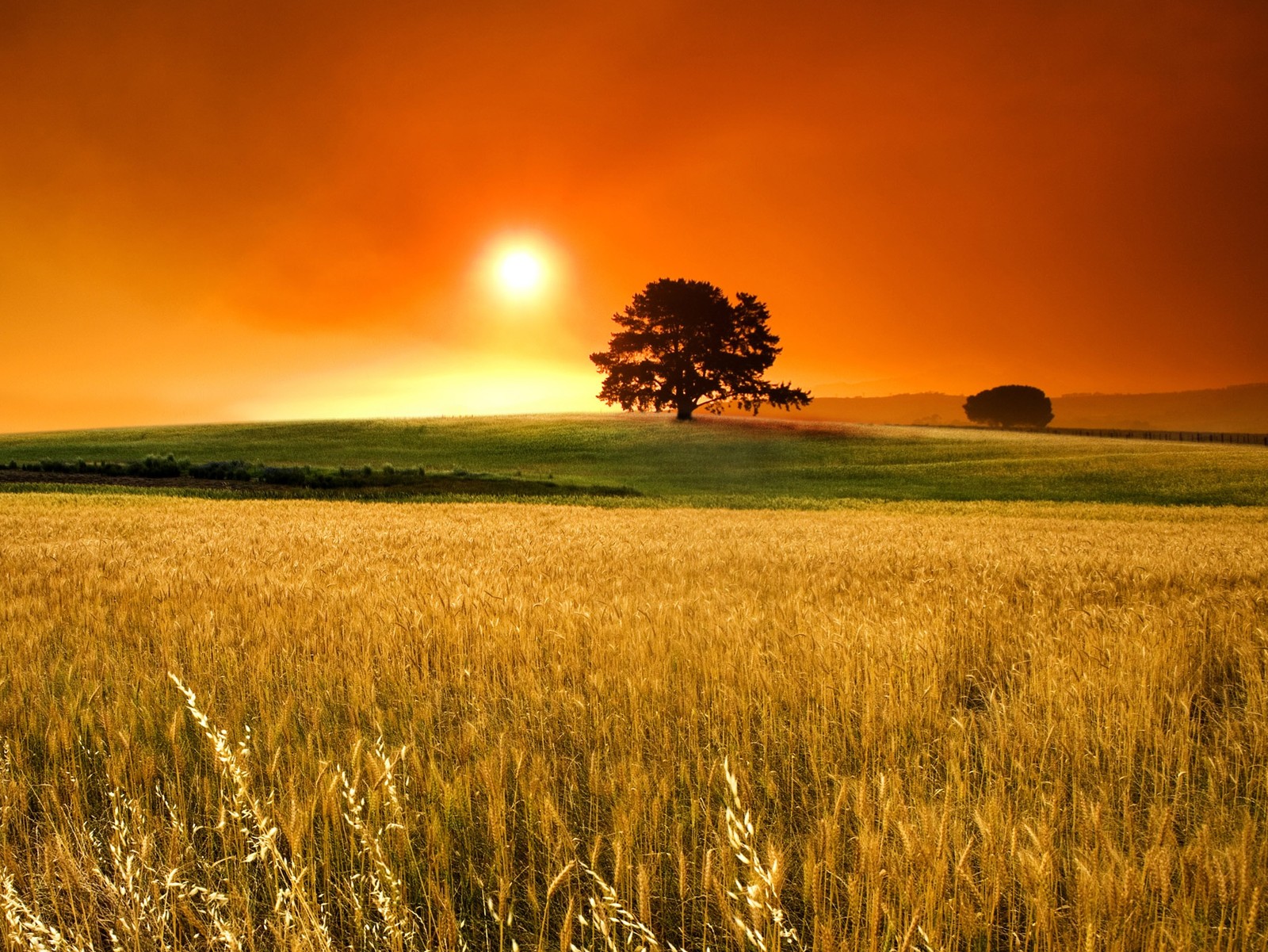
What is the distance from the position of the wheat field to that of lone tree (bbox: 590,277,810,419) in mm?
61125

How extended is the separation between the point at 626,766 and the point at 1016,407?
161366 millimetres

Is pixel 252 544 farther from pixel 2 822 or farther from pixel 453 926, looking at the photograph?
pixel 453 926

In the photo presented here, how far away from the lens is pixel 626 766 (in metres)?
3.17

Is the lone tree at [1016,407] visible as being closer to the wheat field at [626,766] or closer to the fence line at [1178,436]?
the fence line at [1178,436]

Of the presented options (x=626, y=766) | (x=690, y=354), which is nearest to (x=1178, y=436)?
(x=690, y=354)

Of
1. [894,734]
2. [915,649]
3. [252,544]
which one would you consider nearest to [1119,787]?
[894,734]

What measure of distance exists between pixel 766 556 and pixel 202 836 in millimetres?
9055

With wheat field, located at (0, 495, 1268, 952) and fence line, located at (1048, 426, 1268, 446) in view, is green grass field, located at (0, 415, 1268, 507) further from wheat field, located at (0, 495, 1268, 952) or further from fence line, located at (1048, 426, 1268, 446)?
wheat field, located at (0, 495, 1268, 952)

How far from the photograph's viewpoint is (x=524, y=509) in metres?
22.9

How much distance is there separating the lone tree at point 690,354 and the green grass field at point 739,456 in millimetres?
2918

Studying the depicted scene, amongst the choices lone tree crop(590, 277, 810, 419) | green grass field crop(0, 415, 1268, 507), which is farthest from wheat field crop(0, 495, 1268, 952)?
lone tree crop(590, 277, 810, 419)

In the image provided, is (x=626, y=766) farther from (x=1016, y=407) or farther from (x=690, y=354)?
(x=1016, y=407)

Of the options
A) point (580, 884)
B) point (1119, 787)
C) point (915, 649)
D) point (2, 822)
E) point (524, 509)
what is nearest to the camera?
point (580, 884)

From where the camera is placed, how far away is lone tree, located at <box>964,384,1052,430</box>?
145 metres
